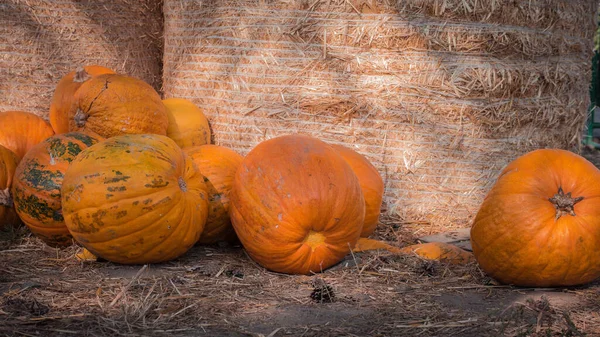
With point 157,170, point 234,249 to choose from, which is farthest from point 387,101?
point 157,170

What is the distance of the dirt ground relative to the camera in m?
2.24

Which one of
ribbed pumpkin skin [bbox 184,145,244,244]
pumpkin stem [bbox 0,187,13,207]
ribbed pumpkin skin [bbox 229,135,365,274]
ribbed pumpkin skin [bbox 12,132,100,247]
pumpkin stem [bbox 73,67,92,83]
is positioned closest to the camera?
ribbed pumpkin skin [bbox 229,135,365,274]

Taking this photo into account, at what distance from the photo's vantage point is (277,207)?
278 centimetres

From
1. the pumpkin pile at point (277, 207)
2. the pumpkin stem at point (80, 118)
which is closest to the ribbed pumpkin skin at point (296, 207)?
the pumpkin pile at point (277, 207)

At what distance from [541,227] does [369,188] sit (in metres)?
0.95

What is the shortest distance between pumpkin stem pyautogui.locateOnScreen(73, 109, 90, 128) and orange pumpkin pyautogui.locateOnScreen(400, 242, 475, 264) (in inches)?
72.0

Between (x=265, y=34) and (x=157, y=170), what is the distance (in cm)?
140

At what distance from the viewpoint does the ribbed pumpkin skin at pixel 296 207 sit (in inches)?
109

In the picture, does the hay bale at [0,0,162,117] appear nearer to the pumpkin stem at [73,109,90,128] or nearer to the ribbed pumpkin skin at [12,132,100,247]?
the pumpkin stem at [73,109,90,128]

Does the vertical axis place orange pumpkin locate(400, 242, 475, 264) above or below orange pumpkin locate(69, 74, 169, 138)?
below

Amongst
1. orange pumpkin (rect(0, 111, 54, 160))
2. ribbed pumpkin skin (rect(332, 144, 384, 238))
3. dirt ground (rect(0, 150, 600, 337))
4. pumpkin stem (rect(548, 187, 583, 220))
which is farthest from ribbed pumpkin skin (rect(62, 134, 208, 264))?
pumpkin stem (rect(548, 187, 583, 220))

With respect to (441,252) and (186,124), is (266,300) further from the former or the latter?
(186,124)

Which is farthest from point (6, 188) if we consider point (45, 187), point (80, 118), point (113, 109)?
point (113, 109)

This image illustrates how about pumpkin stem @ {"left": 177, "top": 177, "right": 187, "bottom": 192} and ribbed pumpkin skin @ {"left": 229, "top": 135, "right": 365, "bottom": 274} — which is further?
pumpkin stem @ {"left": 177, "top": 177, "right": 187, "bottom": 192}
